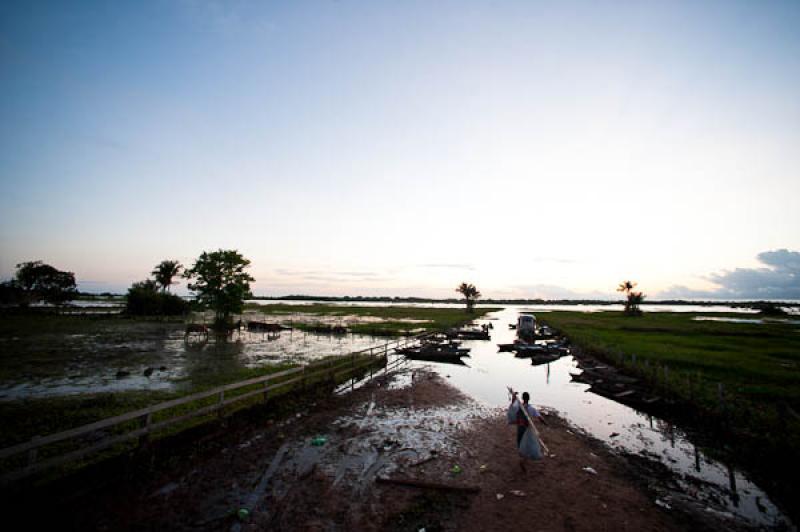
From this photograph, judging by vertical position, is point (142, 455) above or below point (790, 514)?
above

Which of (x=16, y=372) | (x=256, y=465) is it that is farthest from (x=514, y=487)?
(x=16, y=372)

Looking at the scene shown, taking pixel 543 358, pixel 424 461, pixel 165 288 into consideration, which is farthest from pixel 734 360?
pixel 165 288

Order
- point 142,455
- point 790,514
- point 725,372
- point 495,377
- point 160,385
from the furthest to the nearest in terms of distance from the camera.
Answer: point 495,377
point 725,372
point 160,385
point 142,455
point 790,514

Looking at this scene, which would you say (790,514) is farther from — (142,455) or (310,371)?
(310,371)

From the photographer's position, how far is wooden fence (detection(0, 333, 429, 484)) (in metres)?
7.10

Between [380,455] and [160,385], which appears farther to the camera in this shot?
[160,385]

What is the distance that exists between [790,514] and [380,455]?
1114 centimetres

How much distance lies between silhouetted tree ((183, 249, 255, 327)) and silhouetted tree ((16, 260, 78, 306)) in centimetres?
6207

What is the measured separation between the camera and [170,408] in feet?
49.5

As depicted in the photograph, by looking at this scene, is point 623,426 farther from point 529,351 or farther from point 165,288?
point 165,288

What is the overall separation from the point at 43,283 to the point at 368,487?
117 metres

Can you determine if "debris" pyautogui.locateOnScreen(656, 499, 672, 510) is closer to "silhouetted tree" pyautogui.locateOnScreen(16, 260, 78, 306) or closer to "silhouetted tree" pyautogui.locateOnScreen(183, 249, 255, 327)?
"silhouetted tree" pyautogui.locateOnScreen(183, 249, 255, 327)

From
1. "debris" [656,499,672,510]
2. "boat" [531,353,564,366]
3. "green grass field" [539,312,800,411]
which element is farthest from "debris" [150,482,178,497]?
"boat" [531,353,564,366]

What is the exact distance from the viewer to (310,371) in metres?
22.0
